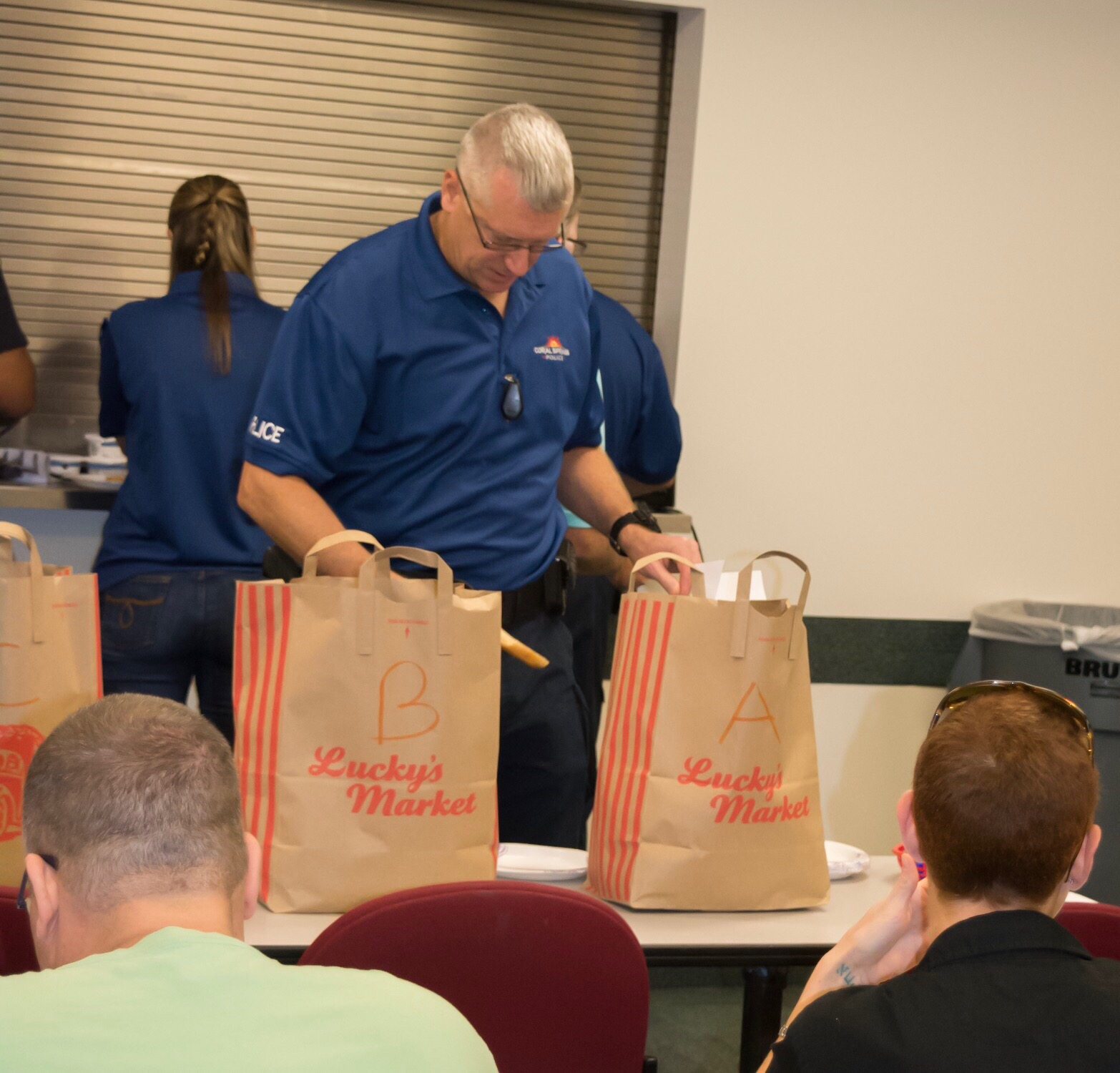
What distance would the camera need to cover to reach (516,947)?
128 centimetres

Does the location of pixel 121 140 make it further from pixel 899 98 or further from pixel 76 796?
pixel 76 796

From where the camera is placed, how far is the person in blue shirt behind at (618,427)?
3.05 meters

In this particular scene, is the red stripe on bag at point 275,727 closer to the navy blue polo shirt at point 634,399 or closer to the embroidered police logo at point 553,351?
the embroidered police logo at point 553,351

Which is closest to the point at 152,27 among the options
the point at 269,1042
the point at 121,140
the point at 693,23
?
the point at 121,140

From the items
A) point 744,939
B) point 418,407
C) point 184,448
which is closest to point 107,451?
point 184,448

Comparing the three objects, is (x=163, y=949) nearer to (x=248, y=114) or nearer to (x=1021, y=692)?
(x=1021, y=692)

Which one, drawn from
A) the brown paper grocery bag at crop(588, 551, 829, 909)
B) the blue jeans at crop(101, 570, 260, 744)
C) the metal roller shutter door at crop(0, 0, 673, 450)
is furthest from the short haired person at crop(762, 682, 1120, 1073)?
the metal roller shutter door at crop(0, 0, 673, 450)

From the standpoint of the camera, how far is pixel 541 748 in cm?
210

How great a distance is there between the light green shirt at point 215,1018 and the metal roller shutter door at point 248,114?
9.79ft

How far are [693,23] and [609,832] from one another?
8.71 ft

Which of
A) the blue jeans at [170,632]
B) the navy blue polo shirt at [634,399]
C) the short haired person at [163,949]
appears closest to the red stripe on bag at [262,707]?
the short haired person at [163,949]

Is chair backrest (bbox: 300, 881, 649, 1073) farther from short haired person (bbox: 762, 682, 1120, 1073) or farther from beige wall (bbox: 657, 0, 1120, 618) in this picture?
beige wall (bbox: 657, 0, 1120, 618)

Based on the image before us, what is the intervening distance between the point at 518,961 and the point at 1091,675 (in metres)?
2.59

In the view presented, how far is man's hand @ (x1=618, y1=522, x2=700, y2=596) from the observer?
1.87m
